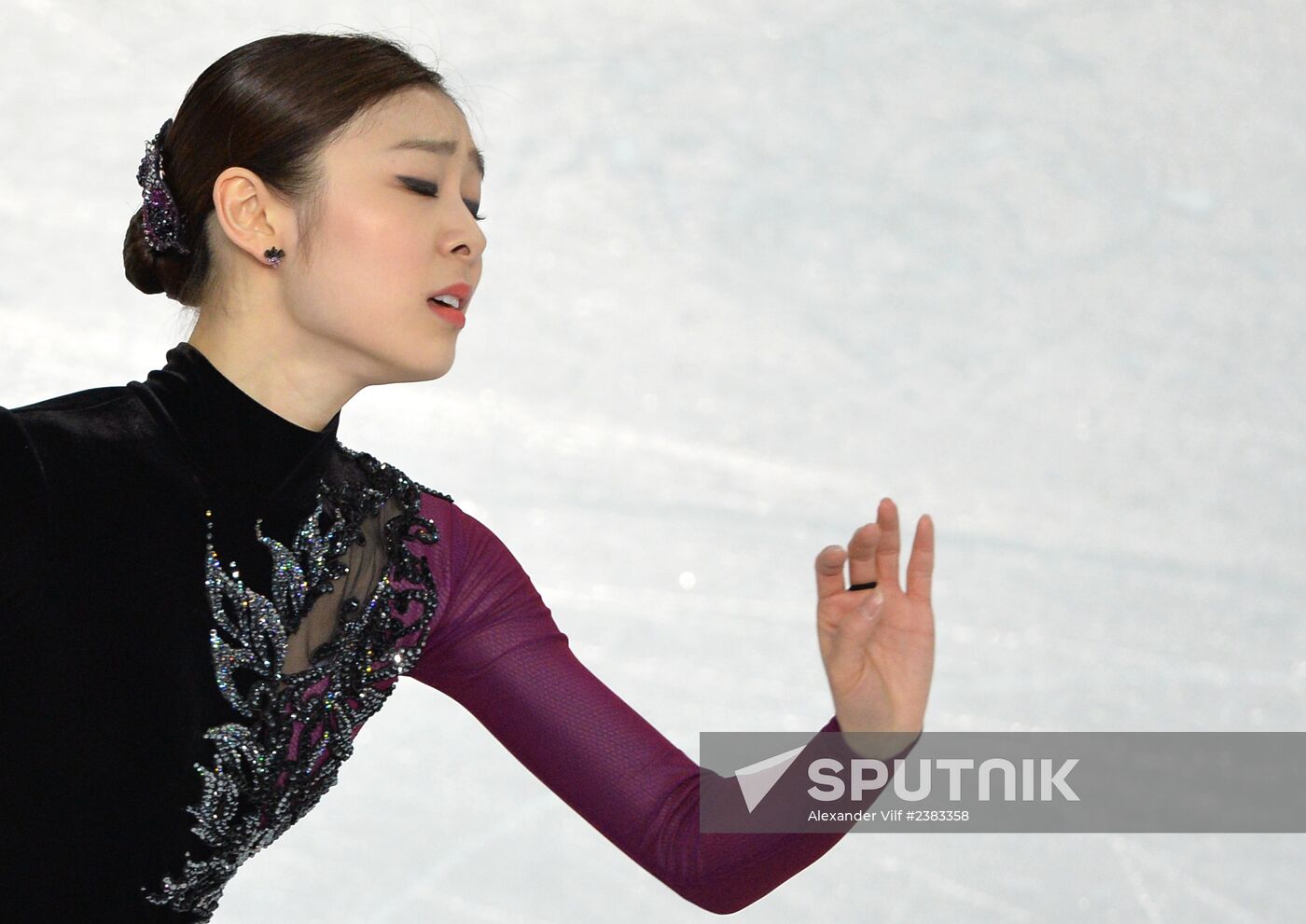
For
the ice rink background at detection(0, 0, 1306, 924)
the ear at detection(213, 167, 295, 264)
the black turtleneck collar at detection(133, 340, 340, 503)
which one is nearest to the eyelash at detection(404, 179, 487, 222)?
the ear at detection(213, 167, 295, 264)

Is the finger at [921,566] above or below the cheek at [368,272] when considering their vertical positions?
below

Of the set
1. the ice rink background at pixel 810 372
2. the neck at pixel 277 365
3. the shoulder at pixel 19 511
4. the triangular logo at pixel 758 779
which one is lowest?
the triangular logo at pixel 758 779

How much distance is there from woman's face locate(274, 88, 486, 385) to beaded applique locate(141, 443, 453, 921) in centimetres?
21

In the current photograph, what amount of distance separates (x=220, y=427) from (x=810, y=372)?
156cm

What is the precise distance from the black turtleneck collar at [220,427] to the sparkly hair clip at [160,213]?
0.47 feet

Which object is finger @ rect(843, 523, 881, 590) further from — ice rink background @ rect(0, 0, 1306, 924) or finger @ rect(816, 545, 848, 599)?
ice rink background @ rect(0, 0, 1306, 924)

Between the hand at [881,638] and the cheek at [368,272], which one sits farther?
the cheek at [368,272]

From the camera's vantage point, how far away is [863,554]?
1.34m

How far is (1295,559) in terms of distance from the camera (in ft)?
9.80

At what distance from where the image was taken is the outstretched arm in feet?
4.92

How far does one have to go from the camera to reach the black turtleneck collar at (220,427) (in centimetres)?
148

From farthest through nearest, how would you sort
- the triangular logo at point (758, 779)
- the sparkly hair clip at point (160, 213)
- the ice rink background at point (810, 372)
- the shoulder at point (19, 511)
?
the ice rink background at point (810, 372)
the sparkly hair clip at point (160, 213)
the triangular logo at point (758, 779)
the shoulder at point (19, 511)

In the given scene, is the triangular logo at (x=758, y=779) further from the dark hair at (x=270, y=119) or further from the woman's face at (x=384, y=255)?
the dark hair at (x=270, y=119)

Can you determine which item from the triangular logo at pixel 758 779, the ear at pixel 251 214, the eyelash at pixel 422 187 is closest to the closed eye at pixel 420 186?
the eyelash at pixel 422 187
